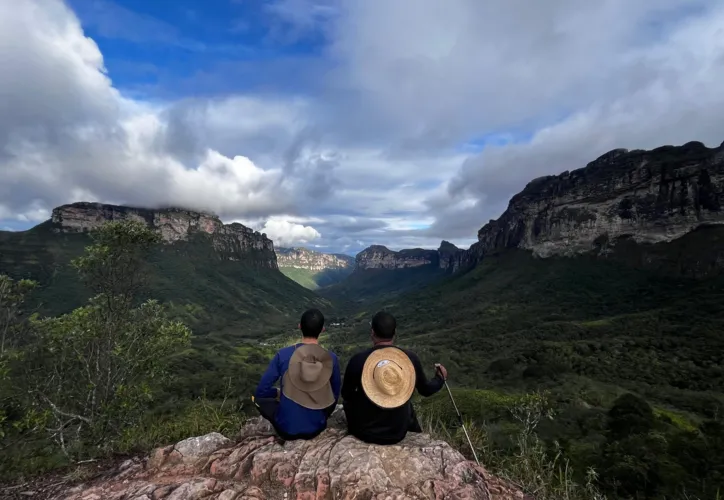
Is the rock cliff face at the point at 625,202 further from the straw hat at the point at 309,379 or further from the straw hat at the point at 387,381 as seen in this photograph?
the straw hat at the point at 309,379

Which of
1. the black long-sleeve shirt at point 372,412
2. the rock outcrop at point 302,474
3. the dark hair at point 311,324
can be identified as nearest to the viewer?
the rock outcrop at point 302,474

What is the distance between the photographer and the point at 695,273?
9619 cm

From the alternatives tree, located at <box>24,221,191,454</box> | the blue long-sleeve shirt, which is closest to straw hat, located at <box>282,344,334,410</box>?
the blue long-sleeve shirt

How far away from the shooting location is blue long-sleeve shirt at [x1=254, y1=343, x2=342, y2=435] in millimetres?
5922

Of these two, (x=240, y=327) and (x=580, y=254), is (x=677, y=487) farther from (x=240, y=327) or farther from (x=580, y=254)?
(x=240, y=327)

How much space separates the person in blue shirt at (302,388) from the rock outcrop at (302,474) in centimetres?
30

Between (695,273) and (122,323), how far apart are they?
125 m

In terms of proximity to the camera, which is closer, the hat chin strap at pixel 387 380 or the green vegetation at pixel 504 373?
the hat chin strap at pixel 387 380

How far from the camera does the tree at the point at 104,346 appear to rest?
10.5 metres

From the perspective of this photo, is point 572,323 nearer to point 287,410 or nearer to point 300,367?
point 287,410

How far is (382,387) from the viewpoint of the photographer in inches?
221

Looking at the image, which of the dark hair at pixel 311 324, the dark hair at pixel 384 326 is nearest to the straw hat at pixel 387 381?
the dark hair at pixel 384 326

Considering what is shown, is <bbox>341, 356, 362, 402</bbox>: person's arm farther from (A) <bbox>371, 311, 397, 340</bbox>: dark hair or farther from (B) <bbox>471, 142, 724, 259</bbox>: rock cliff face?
(B) <bbox>471, 142, 724, 259</bbox>: rock cliff face

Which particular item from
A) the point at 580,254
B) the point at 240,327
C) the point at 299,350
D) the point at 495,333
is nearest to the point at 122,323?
the point at 299,350
